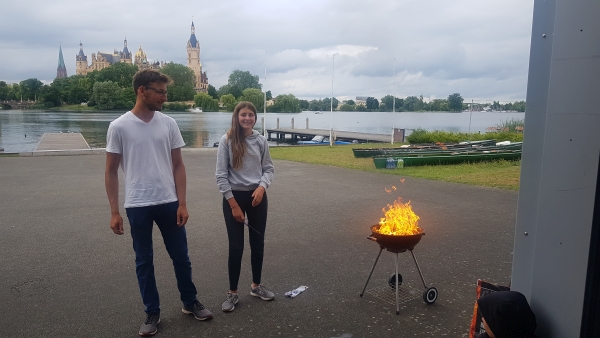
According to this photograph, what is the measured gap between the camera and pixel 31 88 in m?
141

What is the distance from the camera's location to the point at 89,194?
32.4ft

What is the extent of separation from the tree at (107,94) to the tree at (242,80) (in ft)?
117

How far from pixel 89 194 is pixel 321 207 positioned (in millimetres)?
5296

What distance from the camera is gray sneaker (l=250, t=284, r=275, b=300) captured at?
4.22 metres

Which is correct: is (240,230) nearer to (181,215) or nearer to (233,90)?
(181,215)

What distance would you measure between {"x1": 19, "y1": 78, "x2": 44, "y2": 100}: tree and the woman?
160658mm

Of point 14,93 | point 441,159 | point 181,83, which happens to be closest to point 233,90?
point 181,83

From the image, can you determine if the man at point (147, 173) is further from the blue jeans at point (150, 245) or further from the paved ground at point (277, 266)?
the paved ground at point (277, 266)

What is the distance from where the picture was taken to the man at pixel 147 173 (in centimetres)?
350

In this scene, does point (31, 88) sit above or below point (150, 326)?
above

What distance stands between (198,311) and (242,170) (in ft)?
4.24

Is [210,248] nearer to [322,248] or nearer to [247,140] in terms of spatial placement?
[322,248]

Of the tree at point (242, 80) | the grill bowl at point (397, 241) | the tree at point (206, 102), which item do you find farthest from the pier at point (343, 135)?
the tree at point (206, 102)

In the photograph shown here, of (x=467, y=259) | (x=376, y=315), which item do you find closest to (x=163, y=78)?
(x=376, y=315)
